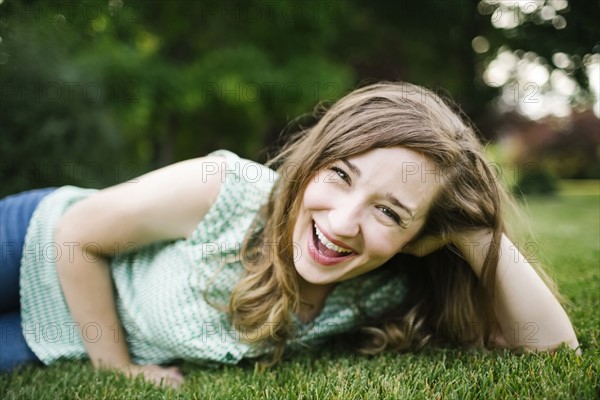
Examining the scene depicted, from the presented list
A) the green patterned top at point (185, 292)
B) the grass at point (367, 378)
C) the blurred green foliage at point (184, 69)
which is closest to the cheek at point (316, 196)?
the green patterned top at point (185, 292)

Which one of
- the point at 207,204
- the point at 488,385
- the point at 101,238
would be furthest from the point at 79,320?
the point at 488,385

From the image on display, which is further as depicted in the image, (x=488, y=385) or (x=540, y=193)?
(x=540, y=193)

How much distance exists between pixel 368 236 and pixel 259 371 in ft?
2.73

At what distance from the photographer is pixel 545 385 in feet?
6.07

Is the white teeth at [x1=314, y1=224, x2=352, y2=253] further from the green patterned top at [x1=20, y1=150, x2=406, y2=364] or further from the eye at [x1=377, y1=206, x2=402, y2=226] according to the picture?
the green patterned top at [x1=20, y1=150, x2=406, y2=364]

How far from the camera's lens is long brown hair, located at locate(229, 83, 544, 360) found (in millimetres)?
2242

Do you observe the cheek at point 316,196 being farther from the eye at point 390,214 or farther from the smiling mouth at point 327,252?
the eye at point 390,214

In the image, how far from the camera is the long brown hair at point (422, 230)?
88.3 inches

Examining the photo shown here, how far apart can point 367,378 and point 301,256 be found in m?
0.56

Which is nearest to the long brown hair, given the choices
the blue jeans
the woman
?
the woman

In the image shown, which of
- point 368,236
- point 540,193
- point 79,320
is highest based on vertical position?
point 368,236

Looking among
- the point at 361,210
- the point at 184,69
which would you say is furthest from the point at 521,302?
the point at 184,69

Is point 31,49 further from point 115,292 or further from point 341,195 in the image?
point 341,195

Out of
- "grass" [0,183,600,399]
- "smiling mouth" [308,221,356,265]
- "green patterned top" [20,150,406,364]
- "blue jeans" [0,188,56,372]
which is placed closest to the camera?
"grass" [0,183,600,399]
